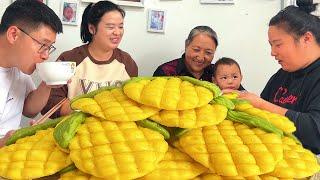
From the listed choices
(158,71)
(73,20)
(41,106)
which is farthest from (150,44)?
(41,106)

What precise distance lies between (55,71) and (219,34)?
1327 mm

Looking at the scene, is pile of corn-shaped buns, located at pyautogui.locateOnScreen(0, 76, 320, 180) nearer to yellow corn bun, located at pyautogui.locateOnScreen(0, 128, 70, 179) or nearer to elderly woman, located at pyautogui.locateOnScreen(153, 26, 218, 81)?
yellow corn bun, located at pyautogui.locateOnScreen(0, 128, 70, 179)

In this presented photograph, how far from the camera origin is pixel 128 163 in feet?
1.96

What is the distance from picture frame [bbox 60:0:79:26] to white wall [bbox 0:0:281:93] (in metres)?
0.28

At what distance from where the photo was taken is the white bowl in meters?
1.14

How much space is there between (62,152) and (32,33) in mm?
724

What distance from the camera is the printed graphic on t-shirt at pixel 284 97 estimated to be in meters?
1.38

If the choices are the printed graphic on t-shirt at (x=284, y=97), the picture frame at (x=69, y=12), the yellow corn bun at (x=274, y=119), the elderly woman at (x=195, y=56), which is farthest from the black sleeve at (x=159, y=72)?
the yellow corn bun at (x=274, y=119)

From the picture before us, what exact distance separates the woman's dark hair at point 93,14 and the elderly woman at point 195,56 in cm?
40

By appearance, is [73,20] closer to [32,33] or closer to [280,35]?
[32,33]

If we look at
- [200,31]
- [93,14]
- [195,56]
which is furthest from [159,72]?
[93,14]

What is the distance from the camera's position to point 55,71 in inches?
45.3

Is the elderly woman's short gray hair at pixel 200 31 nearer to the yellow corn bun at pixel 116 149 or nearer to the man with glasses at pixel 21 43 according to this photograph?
the man with glasses at pixel 21 43

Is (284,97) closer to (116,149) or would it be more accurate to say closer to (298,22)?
(298,22)
